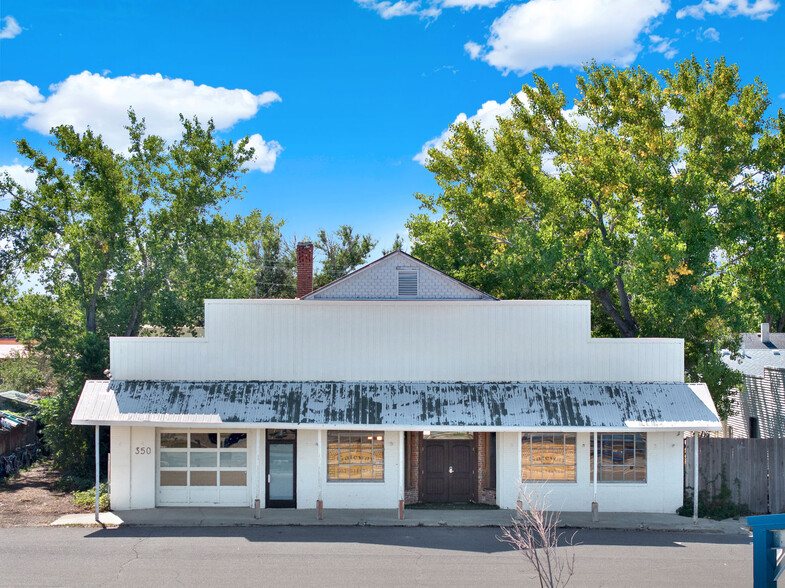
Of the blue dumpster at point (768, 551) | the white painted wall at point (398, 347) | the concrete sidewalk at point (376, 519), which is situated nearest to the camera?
the blue dumpster at point (768, 551)

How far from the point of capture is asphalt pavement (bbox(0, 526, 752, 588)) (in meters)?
14.4

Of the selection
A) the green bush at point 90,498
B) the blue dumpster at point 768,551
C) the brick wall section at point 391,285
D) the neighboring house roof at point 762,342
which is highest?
the brick wall section at point 391,285

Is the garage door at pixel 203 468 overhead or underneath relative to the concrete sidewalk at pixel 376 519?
overhead

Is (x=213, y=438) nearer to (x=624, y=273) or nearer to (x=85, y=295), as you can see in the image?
(x=85, y=295)

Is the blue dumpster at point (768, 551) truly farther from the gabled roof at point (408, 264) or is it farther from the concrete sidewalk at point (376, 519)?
the gabled roof at point (408, 264)

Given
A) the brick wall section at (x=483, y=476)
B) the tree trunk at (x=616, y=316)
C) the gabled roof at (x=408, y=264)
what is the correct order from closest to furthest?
the brick wall section at (x=483, y=476), the gabled roof at (x=408, y=264), the tree trunk at (x=616, y=316)

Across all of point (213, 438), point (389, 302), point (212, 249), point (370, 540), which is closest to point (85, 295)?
point (212, 249)

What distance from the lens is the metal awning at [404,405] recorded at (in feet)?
61.9

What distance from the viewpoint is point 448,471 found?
20.5 metres

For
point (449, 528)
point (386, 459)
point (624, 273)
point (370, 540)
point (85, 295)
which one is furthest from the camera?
point (85, 295)

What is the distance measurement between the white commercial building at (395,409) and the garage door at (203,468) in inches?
1.6

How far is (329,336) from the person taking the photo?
20547 mm

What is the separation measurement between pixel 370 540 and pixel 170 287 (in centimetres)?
2025

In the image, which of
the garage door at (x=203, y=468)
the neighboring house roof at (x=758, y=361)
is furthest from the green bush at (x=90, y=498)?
the neighboring house roof at (x=758, y=361)
